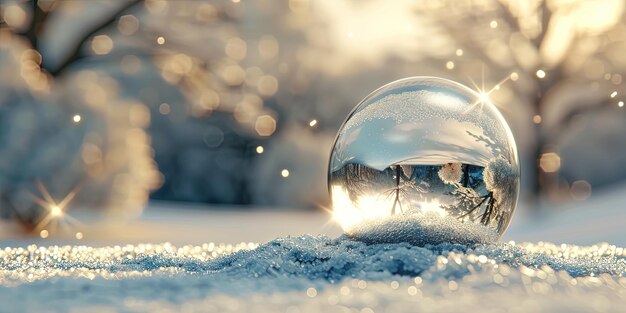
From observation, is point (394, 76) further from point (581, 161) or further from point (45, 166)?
point (45, 166)

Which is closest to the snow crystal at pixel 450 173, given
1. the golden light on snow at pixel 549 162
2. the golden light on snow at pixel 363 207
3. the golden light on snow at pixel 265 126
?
the golden light on snow at pixel 363 207

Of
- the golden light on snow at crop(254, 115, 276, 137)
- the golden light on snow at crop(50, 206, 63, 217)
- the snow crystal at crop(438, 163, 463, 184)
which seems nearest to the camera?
the snow crystal at crop(438, 163, 463, 184)

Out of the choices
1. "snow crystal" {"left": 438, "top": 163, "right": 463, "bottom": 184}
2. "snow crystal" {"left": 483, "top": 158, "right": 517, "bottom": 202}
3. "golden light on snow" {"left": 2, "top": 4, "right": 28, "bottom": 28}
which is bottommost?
"golden light on snow" {"left": 2, "top": 4, "right": 28, "bottom": 28}

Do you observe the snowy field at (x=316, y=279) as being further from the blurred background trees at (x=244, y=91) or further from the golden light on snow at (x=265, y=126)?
the golden light on snow at (x=265, y=126)

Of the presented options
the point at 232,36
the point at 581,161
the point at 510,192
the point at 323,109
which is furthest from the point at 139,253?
the point at 581,161

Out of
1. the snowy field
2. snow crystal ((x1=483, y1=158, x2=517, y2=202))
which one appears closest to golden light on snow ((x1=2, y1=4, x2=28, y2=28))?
the snowy field

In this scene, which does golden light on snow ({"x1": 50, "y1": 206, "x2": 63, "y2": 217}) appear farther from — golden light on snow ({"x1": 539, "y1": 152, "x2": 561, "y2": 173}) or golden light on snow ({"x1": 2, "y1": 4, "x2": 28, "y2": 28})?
golden light on snow ({"x1": 539, "y1": 152, "x2": 561, "y2": 173})

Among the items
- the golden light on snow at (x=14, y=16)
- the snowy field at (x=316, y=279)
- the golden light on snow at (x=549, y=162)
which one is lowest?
the snowy field at (x=316, y=279)
